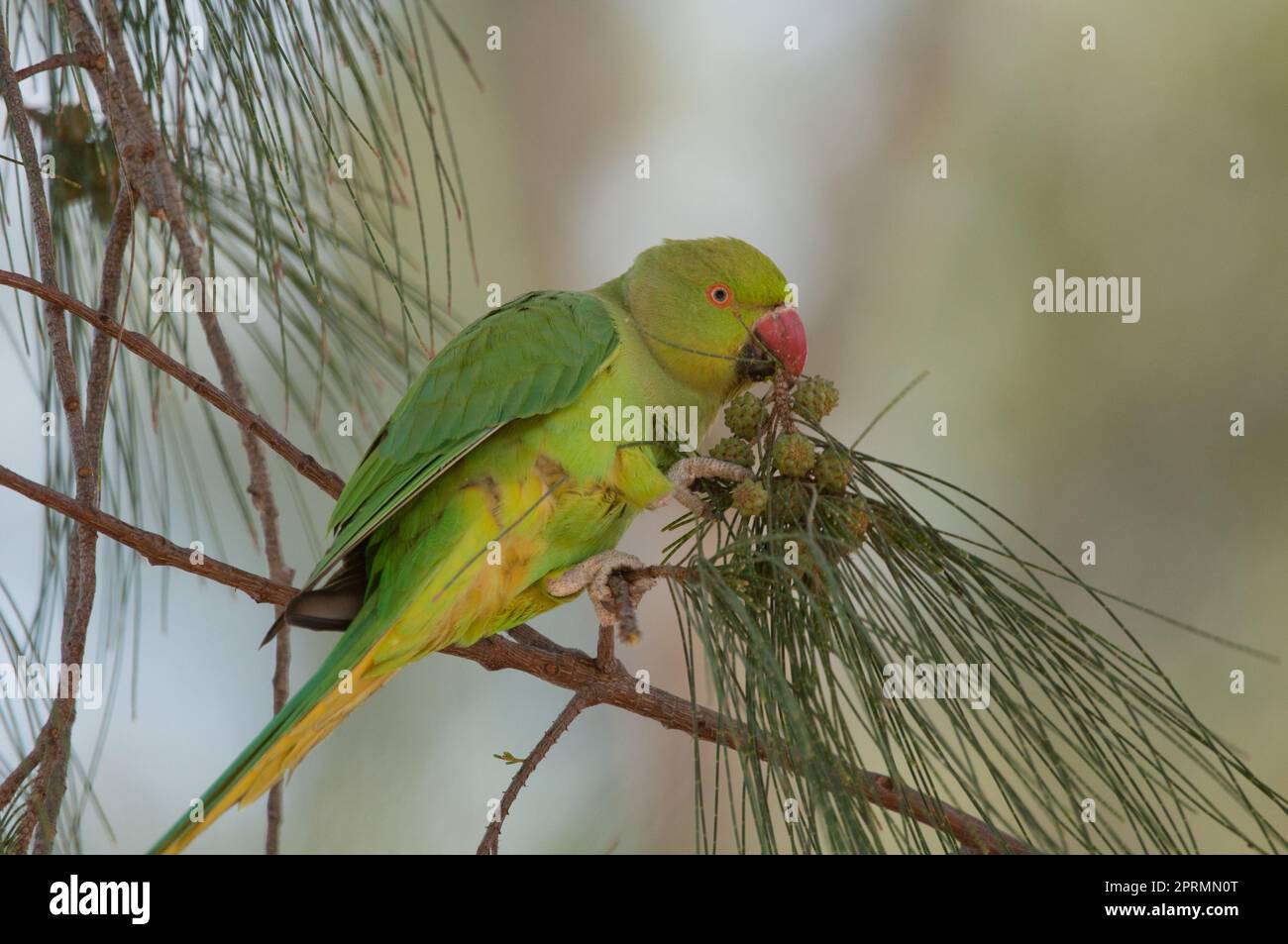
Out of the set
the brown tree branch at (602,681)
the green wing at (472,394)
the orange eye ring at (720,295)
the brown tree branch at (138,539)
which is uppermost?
the orange eye ring at (720,295)

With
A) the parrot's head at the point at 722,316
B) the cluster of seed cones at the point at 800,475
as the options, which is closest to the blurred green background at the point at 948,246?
the parrot's head at the point at 722,316

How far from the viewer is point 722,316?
7.46 ft

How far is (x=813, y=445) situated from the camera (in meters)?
1.44

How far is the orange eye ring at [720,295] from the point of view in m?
2.28

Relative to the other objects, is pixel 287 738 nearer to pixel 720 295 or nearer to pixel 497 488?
pixel 497 488

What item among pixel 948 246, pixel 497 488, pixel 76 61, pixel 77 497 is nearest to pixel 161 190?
pixel 76 61

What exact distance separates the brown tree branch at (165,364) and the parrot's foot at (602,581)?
0.44m

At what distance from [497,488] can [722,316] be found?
1.96 ft

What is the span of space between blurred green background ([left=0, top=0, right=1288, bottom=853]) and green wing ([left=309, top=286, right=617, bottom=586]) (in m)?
2.03

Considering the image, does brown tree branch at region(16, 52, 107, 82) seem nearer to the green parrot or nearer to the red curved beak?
the green parrot

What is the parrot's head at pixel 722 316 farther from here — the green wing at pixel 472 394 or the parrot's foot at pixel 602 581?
the parrot's foot at pixel 602 581

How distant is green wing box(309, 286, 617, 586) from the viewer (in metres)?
1.90

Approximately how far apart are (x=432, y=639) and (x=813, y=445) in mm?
751
